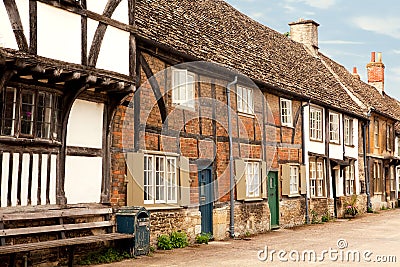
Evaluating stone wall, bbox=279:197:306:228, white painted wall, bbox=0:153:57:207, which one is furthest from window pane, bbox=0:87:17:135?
stone wall, bbox=279:197:306:228

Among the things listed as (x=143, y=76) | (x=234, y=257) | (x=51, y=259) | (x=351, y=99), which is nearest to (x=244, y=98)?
(x=143, y=76)

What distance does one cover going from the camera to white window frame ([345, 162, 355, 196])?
2691cm

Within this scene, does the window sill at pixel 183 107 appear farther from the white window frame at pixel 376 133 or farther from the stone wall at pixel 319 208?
the white window frame at pixel 376 133

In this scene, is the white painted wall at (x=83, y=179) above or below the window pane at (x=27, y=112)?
below

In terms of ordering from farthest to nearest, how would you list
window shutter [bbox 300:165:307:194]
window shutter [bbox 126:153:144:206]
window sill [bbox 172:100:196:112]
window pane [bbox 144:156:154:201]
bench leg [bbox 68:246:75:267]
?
1. window shutter [bbox 300:165:307:194]
2. window sill [bbox 172:100:196:112]
3. window pane [bbox 144:156:154:201]
4. window shutter [bbox 126:153:144:206]
5. bench leg [bbox 68:246:75:267]

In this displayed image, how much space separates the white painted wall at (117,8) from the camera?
11.3 m

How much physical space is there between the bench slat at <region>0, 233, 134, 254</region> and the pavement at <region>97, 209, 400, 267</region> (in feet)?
1.79

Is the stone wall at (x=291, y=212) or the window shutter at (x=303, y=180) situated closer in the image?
the stone wall at (x=291, y=212)

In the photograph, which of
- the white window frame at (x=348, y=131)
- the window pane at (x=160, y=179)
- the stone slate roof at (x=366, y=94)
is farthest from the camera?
the stone slate roof at (x=366, y=94)

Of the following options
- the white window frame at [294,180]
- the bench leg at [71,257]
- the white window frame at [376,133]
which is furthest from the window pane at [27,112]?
the white window frame at [376,133]

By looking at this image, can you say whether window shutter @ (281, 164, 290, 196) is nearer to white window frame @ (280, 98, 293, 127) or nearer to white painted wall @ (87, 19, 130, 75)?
white window frame @ (280, 98, 293, 127)

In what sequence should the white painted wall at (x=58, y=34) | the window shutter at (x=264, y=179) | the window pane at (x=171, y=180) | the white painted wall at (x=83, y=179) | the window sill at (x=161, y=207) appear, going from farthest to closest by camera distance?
the window shutter at (x=264, y=179) → the window pane at (x=171, y=180) → the window sill at (x=161, y=207) → the white painted wall at (x=83, y=179) → the white painted wall at (x=58, y=34)

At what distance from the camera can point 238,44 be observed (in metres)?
20.3

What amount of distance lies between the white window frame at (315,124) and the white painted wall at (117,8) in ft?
42.0
